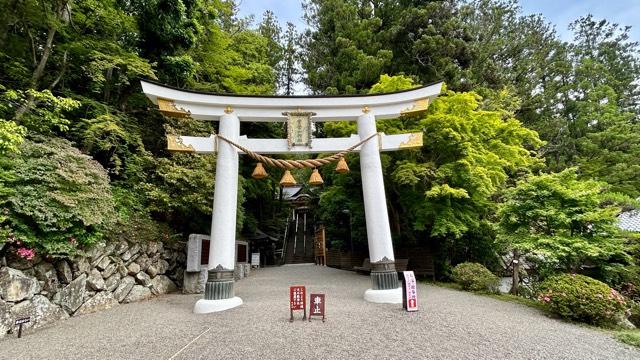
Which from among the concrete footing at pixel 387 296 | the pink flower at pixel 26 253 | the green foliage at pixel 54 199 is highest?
the green foliage at pixel 54 199

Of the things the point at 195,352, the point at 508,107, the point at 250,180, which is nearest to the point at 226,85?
the point at 250,180

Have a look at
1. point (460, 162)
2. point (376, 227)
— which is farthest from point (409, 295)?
point (460, 162)

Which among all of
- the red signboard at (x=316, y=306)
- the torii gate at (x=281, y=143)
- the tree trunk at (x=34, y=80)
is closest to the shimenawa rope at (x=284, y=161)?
the torii gate at (x=281, y=143)

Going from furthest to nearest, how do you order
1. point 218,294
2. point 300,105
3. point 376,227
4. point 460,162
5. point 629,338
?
point 460,162, point 300,105, point 376,227, point 218,294, point 629,338

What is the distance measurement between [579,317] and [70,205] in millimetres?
8812

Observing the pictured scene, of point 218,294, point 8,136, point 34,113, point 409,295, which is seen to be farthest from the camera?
point 34,113

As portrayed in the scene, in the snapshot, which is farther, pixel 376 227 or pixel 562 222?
pixel 376 227

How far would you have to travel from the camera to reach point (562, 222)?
5.73 m

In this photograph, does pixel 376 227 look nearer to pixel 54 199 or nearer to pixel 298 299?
pixel 298 299

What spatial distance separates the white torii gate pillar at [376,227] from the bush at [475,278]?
2.79 metres

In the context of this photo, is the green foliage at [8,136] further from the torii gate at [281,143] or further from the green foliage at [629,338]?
the green foliage at [629,338]

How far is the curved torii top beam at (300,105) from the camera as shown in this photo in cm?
649

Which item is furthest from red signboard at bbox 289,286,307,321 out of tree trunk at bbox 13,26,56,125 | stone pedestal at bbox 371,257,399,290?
Result: tree trunk at bbox 13,26,56,125

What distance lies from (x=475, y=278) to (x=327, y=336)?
5.35m
